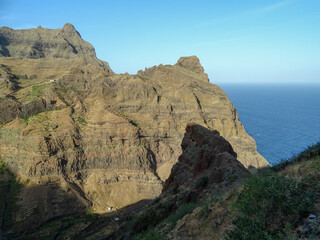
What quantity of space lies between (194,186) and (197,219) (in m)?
10.5

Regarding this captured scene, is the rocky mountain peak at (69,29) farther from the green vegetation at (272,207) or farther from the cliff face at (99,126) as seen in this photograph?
the green vegetation at (272,207)

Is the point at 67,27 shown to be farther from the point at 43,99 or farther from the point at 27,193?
the point at 27,193

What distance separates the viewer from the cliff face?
58.1m

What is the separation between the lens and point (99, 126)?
66.8 meters

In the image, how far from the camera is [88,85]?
254 feet

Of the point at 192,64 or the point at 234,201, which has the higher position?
the point at 192,64

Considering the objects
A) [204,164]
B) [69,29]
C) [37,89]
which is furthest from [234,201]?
[69,29]

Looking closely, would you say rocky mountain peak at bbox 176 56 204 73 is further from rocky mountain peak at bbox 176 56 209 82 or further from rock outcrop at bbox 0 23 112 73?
rock outcrop at bbox 0 23 112 73

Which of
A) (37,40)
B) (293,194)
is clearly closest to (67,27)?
(37,40)

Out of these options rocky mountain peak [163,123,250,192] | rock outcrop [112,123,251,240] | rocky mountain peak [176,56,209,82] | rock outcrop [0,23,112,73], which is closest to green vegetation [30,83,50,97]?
rocky mountain peak [163,123,250,192]

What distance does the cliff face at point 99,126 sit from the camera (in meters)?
58.1

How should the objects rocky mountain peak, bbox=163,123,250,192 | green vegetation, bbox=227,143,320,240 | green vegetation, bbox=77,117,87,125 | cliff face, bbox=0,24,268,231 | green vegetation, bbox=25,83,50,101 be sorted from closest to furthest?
1. green vegetation, bbox=227,143,320,240
2. rocky mountain peak, bbox=163,123,250,192
3. cliff face, bbox=0,24,268,231
4. green vegetation, bbox=77,117,87,125
5. green vegetation, bbox=25,83,50,101

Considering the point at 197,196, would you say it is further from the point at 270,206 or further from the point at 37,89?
the point at 37,89

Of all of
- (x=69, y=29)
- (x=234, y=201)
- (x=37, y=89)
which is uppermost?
(x=69, y=29)
